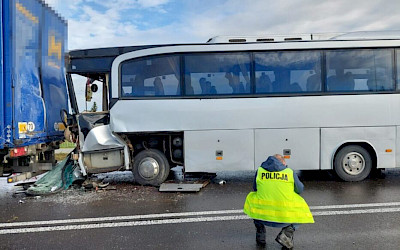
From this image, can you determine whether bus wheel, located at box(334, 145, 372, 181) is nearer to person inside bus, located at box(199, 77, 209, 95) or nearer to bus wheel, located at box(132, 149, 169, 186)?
person inside bus, located at box(199, 77, 209, 95)

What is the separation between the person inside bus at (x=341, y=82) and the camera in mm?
8023

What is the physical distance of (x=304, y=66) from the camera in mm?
8078

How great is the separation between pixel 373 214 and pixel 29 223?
562 centimetres

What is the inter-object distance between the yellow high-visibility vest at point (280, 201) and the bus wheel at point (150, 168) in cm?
419

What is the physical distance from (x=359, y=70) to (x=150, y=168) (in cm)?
544

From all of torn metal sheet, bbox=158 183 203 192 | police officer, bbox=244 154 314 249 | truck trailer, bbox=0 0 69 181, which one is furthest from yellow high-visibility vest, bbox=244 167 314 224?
truck trailer, bbox=0 0 69 181

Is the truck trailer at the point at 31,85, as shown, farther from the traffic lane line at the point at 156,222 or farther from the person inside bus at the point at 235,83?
the person inside bus at the point at 235,83

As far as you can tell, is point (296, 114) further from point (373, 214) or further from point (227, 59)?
point (373, 214)

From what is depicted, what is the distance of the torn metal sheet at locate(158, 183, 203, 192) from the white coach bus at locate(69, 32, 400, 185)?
0.40m

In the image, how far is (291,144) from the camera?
26.3 ft

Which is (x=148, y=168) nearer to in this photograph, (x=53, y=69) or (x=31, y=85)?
(x=31, y=85)

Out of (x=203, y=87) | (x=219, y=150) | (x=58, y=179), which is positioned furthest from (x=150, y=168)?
(x=203, y=87)

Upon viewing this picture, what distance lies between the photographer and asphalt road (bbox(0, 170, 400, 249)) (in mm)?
4609

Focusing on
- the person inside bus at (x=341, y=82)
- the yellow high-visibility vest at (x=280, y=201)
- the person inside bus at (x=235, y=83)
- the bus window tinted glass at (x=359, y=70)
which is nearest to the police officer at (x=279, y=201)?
the yellow high-visibility vest at (x=280, y=201)
